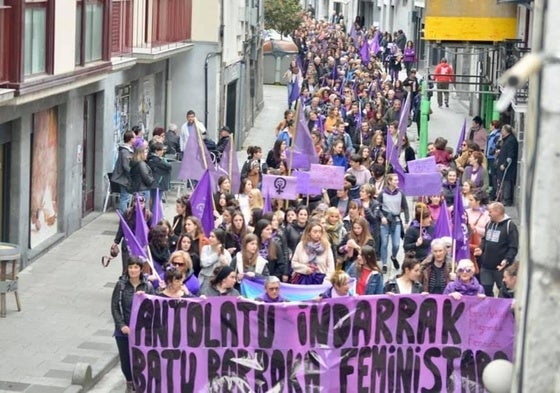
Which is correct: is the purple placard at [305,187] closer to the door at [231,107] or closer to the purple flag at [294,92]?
the door at [231,107]

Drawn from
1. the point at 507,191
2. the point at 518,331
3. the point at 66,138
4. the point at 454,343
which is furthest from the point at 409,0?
the point at 518,331

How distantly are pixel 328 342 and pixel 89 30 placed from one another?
11.1 meters

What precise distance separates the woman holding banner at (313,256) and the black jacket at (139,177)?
7324 mm

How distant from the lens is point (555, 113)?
4227mm

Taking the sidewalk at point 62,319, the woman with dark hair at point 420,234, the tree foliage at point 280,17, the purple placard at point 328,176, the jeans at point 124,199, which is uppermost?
the tree foliage at point 280,17

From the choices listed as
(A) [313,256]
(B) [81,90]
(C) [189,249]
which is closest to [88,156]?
(B) [81,90]

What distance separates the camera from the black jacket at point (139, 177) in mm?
20797

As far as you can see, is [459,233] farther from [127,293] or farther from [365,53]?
[365,53]

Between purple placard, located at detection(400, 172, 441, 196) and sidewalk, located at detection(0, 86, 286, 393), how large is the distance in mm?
4002

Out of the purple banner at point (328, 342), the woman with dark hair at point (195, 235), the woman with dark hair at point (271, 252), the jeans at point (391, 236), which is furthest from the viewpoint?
the jeans at point (391, 236)

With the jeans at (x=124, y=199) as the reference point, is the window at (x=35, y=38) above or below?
above

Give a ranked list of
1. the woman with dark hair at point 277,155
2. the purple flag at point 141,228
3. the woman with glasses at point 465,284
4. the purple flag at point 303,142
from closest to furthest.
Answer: the woman with glasses at point 465,284 → the purple flag at point 141,228 → the purple flag at point 303,142 → the woman with dark hair at point 277,155

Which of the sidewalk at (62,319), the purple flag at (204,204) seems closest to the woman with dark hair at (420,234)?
the purple flag at (204,204)

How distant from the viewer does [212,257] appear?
1332cm
